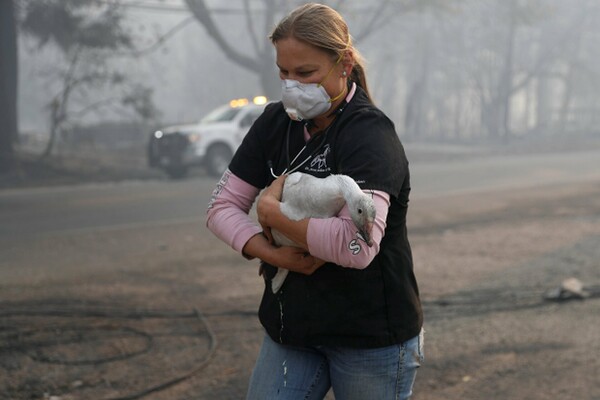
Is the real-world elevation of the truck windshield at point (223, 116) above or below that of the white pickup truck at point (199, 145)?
above

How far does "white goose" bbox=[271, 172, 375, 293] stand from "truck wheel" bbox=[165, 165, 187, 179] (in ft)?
54.3

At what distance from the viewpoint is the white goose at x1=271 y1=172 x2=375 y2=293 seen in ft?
6.25

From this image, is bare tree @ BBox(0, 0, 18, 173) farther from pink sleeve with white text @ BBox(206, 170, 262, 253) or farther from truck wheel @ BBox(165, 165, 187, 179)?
pink sleeve with white text @ BBox(206, 170, 262, 253)

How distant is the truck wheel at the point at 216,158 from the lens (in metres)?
18.3

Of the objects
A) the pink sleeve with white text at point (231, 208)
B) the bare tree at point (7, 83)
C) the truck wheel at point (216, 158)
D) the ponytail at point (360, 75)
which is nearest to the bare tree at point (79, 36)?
the bare tree at point (7, 83)

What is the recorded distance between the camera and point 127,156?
78.1 feet

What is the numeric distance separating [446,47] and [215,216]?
42666 millimetres

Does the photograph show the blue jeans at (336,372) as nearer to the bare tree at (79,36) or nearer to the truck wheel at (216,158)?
the truck wheel at (216,158)

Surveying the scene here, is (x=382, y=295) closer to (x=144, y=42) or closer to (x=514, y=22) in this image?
(x=144, y=42)

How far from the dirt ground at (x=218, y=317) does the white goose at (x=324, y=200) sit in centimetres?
254

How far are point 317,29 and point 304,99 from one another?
7.3 inches

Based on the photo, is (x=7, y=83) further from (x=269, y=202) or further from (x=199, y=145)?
(x=269, y=202)

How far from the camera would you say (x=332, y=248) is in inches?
77.2

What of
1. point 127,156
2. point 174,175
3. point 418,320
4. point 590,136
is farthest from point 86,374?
point 590,136
